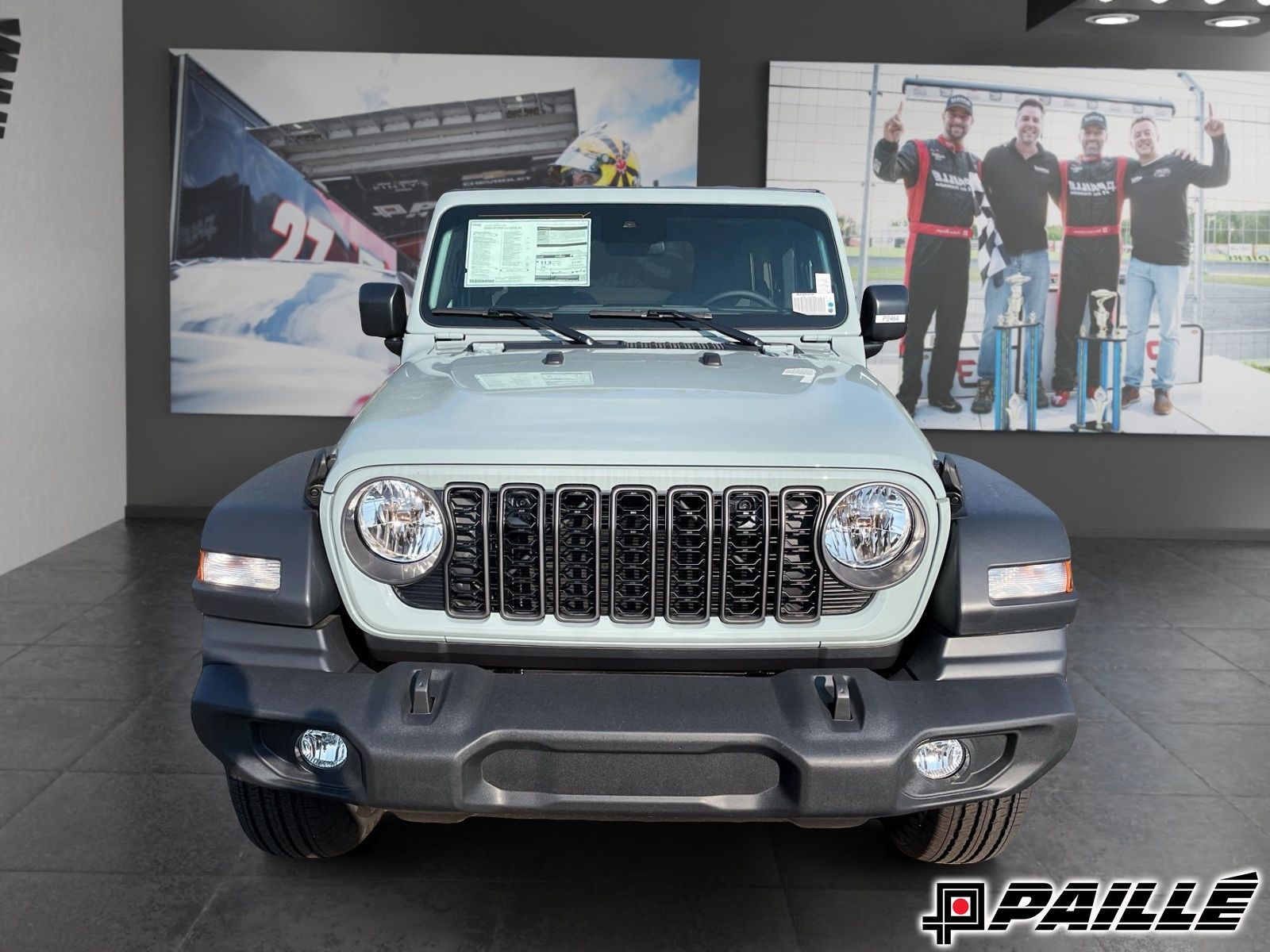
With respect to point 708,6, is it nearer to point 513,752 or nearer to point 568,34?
point 568,34

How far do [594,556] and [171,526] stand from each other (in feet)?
19.8

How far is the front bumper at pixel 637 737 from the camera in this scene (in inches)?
94.0

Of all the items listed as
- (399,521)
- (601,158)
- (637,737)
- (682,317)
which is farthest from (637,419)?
(601,158)

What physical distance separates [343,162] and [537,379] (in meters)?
5.35

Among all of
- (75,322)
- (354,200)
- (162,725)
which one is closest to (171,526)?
(75,322)

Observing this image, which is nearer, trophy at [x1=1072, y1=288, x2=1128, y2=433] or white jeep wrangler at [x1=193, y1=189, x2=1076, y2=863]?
white jeep wrangler at [x1=193, y1=189, x2=1076, y2=863]

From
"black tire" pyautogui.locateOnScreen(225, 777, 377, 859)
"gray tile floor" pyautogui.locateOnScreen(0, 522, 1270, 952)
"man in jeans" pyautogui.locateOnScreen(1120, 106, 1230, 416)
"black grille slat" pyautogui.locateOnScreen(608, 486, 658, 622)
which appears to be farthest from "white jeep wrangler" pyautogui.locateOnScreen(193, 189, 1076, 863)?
"man in jeans" pyautogui.locateOnScreen(1120, 106, 1230, 416)

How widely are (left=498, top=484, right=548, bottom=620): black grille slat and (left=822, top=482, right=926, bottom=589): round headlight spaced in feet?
1.94

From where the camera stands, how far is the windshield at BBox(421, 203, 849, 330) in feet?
12.5

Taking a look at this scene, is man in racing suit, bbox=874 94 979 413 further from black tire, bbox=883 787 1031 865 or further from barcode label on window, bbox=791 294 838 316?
black tire, bbox=883 787 1031 865

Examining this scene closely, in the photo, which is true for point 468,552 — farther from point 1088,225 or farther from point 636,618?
point 1088,225

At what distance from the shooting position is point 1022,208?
793cm

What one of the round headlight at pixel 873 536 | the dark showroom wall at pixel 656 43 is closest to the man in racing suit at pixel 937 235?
the dark showroom wall at pixel 656 43

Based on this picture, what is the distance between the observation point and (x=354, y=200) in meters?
7.95
